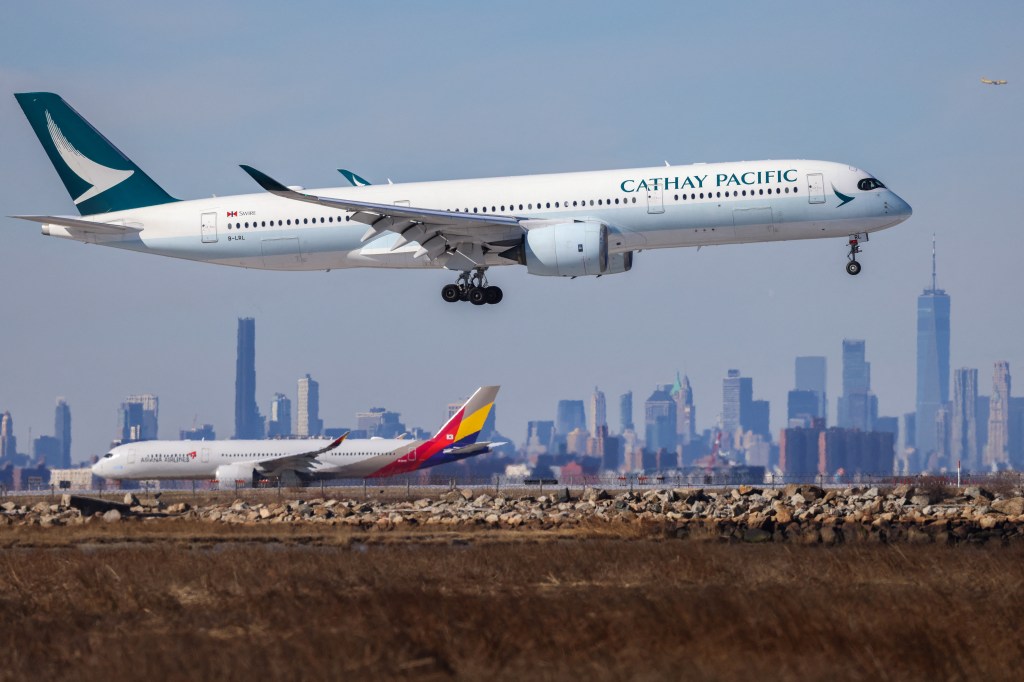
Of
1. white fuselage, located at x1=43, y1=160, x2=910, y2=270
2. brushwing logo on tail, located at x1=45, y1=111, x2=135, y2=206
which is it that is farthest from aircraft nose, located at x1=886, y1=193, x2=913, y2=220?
brushwing logo on tail, located at x1=45, y1=111, x2=135, y2=206

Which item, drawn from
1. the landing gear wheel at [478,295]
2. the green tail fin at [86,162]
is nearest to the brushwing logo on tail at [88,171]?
the green tail fin at [86,162]

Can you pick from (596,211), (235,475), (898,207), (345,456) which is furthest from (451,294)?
(235,475)

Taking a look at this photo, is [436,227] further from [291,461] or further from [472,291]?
[291,461]

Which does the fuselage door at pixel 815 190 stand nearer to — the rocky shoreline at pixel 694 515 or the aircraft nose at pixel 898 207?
the aircraft nose at pixel 898 207

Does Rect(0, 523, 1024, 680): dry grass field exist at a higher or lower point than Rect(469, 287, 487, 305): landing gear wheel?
lower

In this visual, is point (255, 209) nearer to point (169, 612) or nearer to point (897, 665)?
point (169, 612)

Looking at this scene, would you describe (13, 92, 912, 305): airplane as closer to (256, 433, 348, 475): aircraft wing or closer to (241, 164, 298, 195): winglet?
(241, 164, 298, 195): winglet
